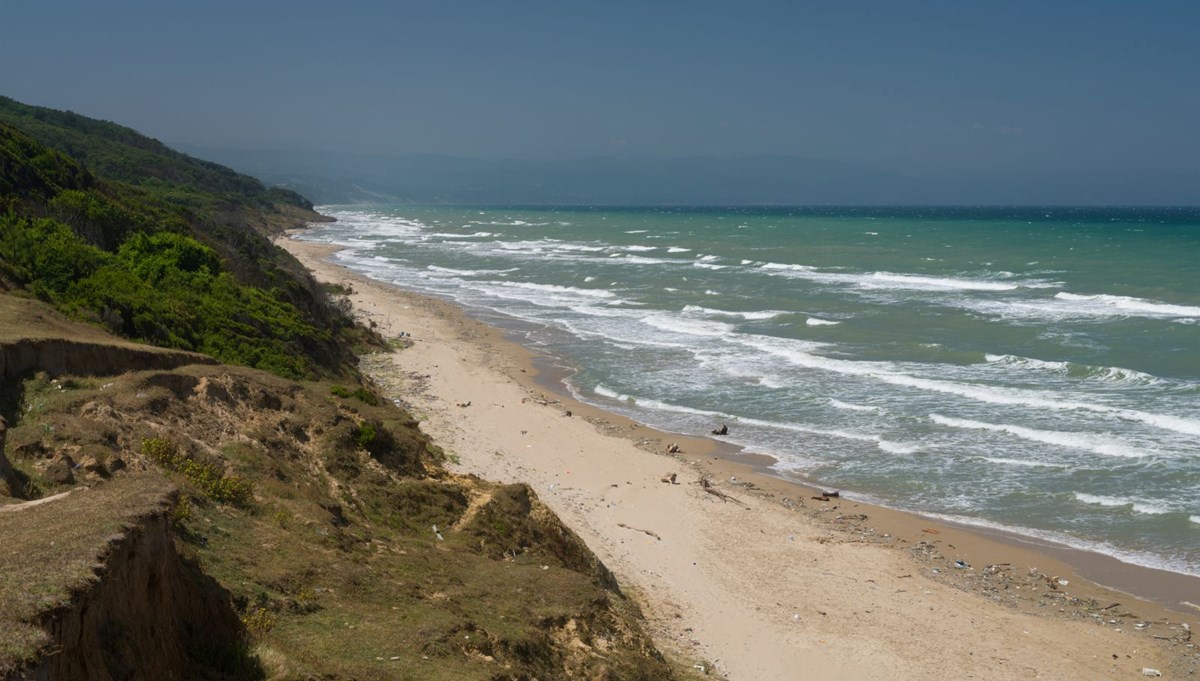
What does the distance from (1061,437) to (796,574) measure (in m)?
11.0

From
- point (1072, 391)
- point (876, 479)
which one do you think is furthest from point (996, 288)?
point (876, 479)

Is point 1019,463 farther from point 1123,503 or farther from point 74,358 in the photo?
point 74,358

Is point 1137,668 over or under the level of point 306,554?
under

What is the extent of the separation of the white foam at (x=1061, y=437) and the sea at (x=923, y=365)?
0.08 m

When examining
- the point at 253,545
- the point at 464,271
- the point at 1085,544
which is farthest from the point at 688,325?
the point at 253,545

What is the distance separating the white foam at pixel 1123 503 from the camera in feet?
62.8

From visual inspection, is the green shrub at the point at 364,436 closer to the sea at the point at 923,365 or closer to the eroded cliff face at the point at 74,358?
the eroded cliff face at the point at 74,358

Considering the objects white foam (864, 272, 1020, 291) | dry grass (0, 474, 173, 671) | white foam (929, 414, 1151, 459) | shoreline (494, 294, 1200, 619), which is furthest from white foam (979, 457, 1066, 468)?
white foam (864, 272, 1020, 291)

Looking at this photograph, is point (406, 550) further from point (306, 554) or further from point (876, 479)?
point (876, 479)

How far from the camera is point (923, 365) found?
32844 mm

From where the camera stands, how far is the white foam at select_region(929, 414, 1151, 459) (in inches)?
886

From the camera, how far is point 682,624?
14008mm

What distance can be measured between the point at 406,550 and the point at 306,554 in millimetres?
1776

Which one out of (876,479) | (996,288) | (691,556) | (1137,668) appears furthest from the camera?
(996,288)
